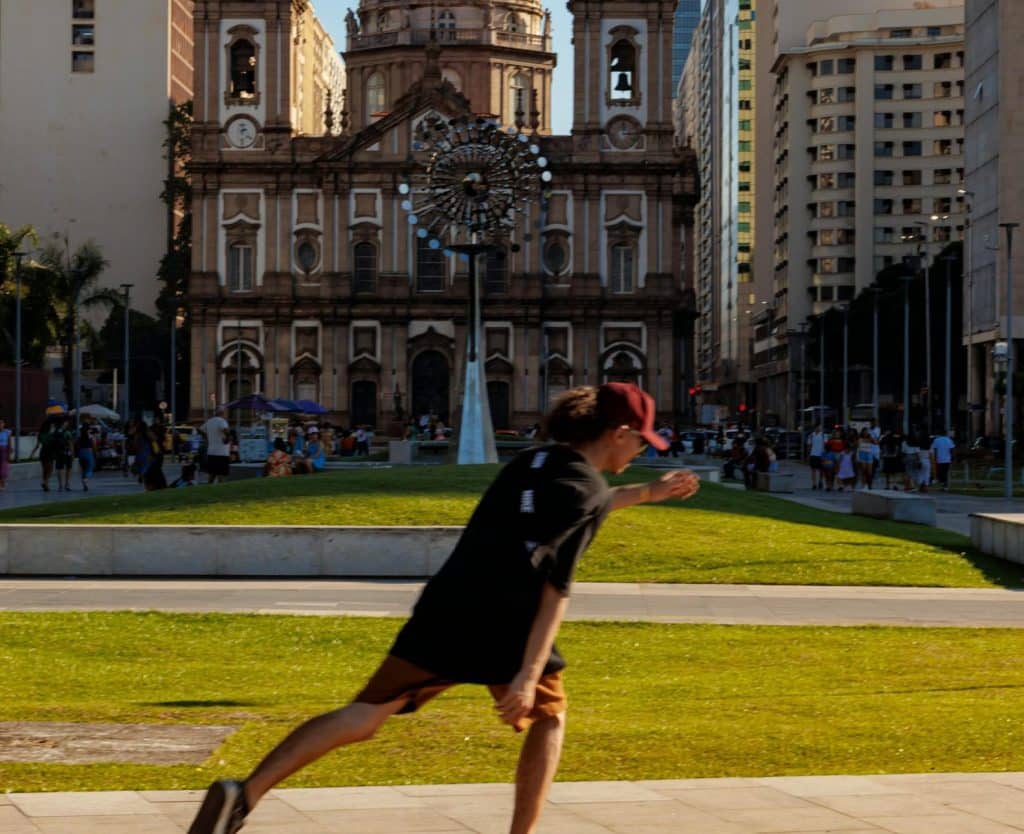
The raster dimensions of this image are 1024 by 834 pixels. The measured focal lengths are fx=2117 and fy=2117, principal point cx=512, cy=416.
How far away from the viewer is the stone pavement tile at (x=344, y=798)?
26.3 ft

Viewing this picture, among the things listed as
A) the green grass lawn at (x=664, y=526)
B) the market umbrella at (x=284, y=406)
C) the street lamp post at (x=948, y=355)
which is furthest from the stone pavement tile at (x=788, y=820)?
the market umbrella at (x=284, y=406)

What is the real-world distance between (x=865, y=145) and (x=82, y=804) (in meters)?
119

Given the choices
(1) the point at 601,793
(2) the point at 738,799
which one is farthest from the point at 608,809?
(2) the point at 738,799

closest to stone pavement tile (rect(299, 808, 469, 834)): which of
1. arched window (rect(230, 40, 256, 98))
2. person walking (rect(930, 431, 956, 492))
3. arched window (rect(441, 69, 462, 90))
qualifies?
person walking (rect(930, 431, 956, 492))

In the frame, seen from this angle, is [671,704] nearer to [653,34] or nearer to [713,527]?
[713,527]

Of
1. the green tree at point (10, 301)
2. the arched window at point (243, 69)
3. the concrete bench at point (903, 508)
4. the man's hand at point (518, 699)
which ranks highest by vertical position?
the arched window at point (243, 69)

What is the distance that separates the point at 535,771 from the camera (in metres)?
6.73

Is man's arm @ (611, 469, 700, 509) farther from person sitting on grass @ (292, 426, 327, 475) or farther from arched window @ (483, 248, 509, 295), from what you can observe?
arched window @ (483, 248, 509, 295)

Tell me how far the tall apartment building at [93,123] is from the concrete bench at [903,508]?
339 feet

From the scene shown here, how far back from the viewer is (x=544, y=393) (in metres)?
96.2

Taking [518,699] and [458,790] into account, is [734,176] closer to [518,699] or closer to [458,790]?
[458,790]

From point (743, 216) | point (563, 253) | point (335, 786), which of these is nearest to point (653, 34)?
point (563, 253)

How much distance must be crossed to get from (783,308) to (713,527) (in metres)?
108

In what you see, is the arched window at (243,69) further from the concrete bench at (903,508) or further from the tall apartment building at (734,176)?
the concrete bench at (903,508)
